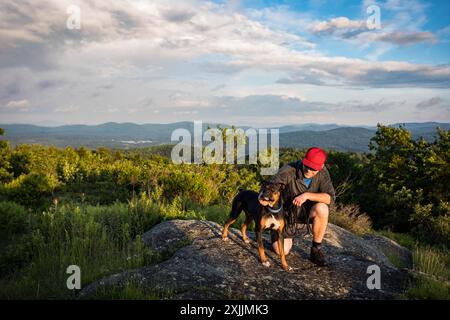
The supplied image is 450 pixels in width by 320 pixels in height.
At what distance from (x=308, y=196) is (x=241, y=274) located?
154 centimetres

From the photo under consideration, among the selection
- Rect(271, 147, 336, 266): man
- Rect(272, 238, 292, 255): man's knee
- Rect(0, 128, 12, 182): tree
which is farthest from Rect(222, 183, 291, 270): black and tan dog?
Rect(0, 128, 12, 182): tree

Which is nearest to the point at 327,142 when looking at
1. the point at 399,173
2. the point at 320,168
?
the point at 399,173

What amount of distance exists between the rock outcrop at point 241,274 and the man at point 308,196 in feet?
0.93

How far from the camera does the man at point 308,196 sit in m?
5.51

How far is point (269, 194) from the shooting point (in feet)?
16.3

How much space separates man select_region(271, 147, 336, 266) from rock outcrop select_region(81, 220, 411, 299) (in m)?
0.28

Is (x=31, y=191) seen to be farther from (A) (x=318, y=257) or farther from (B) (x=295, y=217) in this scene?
(A) (x=318, y=257)

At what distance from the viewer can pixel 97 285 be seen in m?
4.55

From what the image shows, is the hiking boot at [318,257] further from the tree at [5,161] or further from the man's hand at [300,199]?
the tree at [5,161]

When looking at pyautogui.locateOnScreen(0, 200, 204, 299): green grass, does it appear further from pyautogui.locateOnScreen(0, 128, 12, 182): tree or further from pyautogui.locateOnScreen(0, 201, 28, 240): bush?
pyautogui.locateOnScreen(0, 128, 12, 182): tree

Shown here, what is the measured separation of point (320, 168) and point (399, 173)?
1388 centimetres

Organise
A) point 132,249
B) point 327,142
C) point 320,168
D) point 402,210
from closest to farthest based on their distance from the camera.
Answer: point 320,168
point 132,249
point 402,210
point 327,142

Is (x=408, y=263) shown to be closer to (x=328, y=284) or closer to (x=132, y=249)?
(x=328, y=284)

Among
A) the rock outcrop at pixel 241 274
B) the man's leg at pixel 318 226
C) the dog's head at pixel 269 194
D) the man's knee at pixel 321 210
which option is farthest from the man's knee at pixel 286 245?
the dog's head at pixel 269 194
